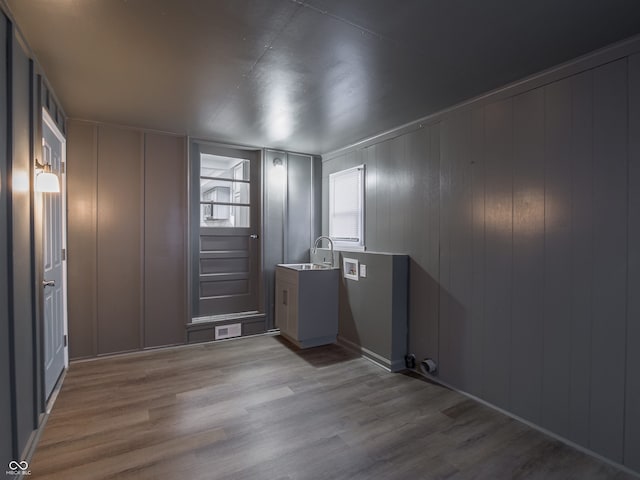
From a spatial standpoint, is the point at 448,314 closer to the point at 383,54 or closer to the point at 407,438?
the point at 407,438

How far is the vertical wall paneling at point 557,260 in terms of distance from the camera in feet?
7.32

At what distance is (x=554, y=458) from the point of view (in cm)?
207

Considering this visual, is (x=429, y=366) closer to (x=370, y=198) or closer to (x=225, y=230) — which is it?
(x=370, y=198)

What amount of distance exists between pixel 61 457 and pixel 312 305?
8.43ft

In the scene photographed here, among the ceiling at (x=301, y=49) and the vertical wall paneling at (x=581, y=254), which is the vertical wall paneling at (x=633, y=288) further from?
the ceiling at (x=301, y=49)

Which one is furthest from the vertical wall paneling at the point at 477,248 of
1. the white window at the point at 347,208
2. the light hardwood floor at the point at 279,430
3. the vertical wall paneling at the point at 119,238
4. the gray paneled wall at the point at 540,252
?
the vertical wall paneling at the point at 119,238

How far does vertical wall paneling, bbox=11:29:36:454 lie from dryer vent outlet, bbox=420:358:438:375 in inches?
116

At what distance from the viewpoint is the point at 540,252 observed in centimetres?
238

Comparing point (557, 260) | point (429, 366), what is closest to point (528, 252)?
point (557, 260)

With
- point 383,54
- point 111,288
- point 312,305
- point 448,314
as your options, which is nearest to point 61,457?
point 111,288

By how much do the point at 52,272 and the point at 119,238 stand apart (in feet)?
2.90

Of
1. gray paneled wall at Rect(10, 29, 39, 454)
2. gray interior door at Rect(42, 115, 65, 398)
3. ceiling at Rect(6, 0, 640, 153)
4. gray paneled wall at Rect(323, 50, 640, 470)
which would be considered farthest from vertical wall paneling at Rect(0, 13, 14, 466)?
gray paneled wall at Rect(323, 50, 640, 470)

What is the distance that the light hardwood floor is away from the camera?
6.44 ft

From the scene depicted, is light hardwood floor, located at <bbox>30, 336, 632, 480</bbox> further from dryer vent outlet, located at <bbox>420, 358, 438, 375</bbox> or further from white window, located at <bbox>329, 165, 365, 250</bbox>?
white window, located at <bbox>329, 165, 365, 250</bbox>
